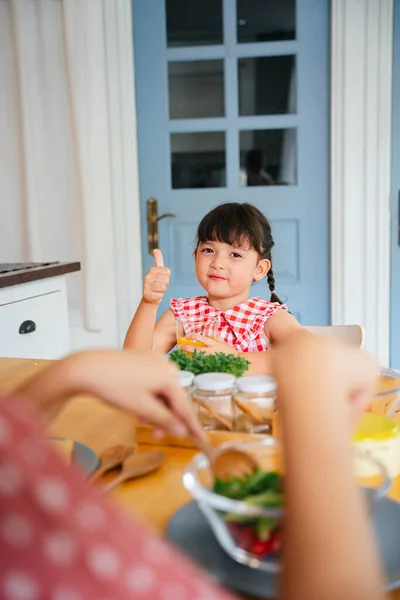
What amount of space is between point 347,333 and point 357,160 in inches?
52.1

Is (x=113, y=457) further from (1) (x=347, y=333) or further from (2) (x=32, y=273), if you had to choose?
(2) (x=32, y=273)

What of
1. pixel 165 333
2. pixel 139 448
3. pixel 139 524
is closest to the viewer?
pixel 139 524

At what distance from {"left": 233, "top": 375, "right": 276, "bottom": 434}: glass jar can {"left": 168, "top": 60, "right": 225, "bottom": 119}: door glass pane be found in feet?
7.06

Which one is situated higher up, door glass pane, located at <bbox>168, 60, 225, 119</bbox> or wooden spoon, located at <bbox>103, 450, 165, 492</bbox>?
door glass pane, located at <bbox>168, 60, 225, 119</bbox>

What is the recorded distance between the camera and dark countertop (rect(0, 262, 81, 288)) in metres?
2.01

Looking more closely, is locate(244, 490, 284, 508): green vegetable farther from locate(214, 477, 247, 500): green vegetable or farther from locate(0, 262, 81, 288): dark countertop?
locate(0, 262, 81, 288): dark countertop

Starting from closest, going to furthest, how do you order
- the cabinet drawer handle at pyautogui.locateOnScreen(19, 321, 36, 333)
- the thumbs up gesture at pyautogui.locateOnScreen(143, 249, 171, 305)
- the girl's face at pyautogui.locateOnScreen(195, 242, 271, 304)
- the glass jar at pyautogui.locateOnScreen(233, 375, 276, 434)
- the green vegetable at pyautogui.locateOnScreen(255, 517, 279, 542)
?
the green vegetable at pyautogui.locateOnScreen(255, 517, 279, 542), the glass jar at pyautogui.locateOnScreen(233, 375, 276, 434), the thumbs up gesture at pyautogui.locateOnScreen(143, 249, 171, 305), the girl's face at pyautogui.locateOnScreen(195, 242, 271, 304), the cabinet drawer handle at pyautogui.locateOnScreen(19, 321, 36, 333)

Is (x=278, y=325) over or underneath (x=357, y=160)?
underneath

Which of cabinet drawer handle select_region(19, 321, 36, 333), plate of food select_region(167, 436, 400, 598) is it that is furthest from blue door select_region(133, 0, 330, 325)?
plate of food select_region(167, 436, 400, 598)

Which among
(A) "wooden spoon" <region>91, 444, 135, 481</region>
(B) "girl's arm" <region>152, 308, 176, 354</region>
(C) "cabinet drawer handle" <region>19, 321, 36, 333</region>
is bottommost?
(C) "cabinet drawer handle" <region>19, 321, 36, 333</region>

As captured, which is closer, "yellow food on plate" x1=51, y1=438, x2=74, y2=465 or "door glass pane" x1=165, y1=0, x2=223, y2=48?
"yellow food on plate" x1=51, y1=438, x2=74, y2=465

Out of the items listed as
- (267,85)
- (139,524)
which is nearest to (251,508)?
(139,524)

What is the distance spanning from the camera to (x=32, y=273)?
213 cm

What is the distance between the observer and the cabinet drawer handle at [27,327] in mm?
2127
